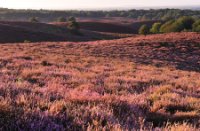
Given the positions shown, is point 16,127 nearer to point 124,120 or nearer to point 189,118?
point 124,120

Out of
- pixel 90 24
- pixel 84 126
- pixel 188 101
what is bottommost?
pixel 90 24

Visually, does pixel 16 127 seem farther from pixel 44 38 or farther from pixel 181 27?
pixel 181 27

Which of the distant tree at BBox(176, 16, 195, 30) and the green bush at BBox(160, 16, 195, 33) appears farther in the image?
the distant tree at BBox(176, 16, 195, 30)

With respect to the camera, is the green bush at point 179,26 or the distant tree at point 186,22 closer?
the green bush at point 179,26

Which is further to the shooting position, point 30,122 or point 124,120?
point 124,120

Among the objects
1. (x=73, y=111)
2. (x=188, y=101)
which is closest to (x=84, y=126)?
(x=73, y=111)

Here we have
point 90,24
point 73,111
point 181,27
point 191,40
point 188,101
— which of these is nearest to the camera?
point 73,111

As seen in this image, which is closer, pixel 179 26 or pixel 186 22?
pixel 179 26

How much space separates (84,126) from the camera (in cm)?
455

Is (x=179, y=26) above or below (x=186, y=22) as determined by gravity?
below

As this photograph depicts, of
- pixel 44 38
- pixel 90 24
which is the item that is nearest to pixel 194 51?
pixel 44 38

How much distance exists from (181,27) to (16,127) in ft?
332

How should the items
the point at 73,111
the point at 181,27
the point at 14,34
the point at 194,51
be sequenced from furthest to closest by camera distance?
the point at 181,27
the point at 14,34
the point at 194,51
the point at 73,111

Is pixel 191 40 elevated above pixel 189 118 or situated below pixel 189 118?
below
